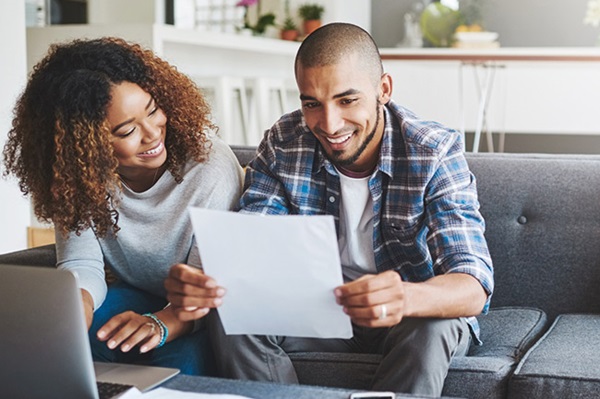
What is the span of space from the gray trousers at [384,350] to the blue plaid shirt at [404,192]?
0.13 metres

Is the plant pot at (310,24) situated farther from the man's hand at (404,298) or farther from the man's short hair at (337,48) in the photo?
the man's hand at (404,298)

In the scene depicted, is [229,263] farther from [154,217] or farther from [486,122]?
[486,122]

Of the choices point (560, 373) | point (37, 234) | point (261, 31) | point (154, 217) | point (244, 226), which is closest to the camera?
point (244, 226)

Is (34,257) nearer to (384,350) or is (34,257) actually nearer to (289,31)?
(384,350)

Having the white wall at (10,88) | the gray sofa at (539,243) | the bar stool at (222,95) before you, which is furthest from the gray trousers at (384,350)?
the bar stool at (222,95)

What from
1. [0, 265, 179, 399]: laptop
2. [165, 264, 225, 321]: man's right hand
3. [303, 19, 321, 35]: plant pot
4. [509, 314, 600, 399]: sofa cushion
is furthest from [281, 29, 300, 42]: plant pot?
[0, 265, 179, 399]: laptop

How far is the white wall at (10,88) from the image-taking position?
376 cm

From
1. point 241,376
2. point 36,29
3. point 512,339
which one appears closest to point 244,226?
point 241,376

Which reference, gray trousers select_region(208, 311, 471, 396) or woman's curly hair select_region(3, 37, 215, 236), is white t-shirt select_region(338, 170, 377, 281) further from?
woman's curly hair select_region(3, 37, 215, 236)

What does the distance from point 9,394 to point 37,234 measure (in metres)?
2.63

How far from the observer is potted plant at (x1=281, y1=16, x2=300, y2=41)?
6695 mm

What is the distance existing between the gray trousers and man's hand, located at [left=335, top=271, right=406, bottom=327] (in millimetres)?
220

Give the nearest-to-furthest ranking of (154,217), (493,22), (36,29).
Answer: (154,217) → (36,29) → (493,22)

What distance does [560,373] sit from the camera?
186cm
